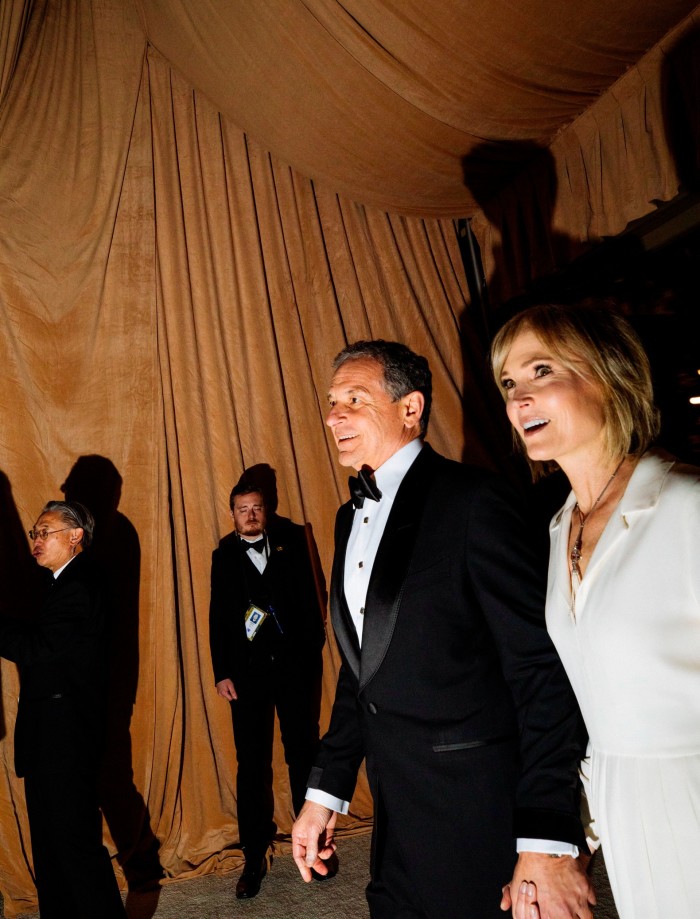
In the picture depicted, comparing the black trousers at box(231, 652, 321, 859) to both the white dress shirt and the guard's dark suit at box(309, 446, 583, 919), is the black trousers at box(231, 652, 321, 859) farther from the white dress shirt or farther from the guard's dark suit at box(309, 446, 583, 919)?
the guard's dark suit at box(309, 446, 583, 919)

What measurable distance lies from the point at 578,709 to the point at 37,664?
229 centimetres

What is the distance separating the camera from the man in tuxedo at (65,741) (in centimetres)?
258

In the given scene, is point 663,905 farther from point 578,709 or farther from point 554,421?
point 554,421

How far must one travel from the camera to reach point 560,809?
114cm

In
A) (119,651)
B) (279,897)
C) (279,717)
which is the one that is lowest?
(279,897)

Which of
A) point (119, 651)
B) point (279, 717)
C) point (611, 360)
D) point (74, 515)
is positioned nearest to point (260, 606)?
point (279, 717)

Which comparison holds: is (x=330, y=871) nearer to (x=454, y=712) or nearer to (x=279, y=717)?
(x=279, y=717)

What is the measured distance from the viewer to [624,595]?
1.07 m

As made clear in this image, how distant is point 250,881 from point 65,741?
46.4 inches

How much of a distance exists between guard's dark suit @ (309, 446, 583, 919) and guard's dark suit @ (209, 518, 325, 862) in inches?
76.7

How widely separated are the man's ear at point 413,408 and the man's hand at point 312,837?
38.4 inches

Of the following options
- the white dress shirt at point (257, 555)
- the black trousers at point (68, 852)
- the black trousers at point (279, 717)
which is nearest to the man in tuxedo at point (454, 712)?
the black trousers at point (68, 852)

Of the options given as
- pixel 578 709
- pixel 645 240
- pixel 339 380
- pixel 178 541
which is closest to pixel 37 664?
pixel 178 541

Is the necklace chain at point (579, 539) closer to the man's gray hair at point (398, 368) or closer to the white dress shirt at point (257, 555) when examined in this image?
the man's gray hair at point (398, 368)
